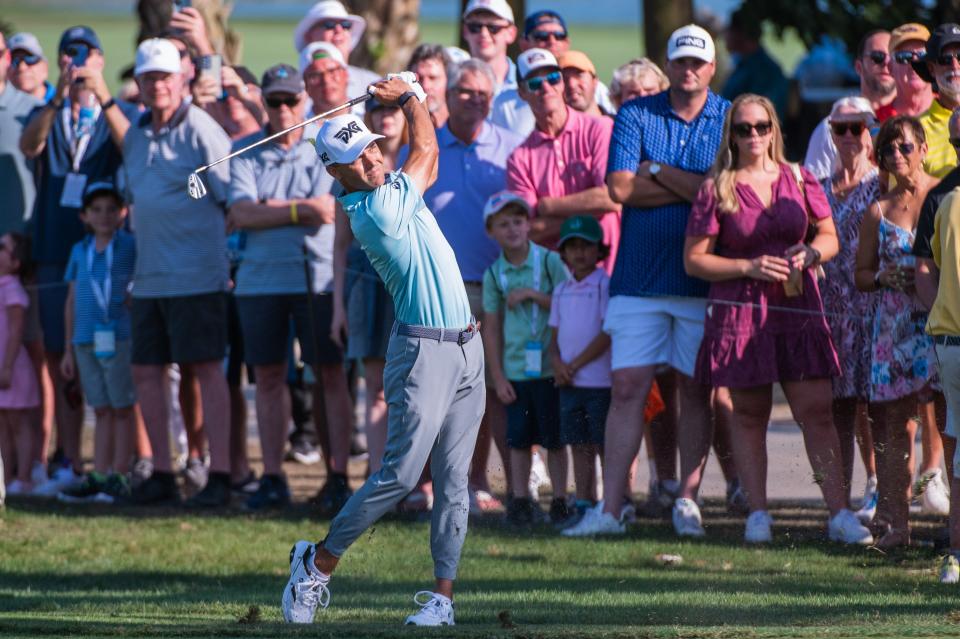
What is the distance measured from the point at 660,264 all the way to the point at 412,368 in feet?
8.93

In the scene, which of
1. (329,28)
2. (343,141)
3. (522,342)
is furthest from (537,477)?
(343,141)

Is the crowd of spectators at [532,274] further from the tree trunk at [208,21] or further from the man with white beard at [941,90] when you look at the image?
the tree trunk at [208,21]

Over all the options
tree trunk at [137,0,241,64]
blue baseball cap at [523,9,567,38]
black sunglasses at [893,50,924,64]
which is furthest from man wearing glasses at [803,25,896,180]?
tree trunk at [137,0,241,64]

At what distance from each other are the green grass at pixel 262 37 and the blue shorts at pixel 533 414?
42.6 metres

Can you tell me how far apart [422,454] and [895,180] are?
3386mm

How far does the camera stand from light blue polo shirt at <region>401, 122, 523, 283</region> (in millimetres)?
10055

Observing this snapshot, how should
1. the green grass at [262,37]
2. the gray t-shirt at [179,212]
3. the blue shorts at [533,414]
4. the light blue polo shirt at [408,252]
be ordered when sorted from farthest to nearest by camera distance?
the green grass at [262,37]
the gray t-shirt at [179,212]
the blue shorts at [533,414]
the light blue polo shirt at [408,252]

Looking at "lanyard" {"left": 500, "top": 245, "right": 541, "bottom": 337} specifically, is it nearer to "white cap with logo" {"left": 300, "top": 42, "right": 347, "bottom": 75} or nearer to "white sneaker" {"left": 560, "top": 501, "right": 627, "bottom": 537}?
"white sneaker" {"left": 560, "top": 501, "right": 627, "bottom": 537}

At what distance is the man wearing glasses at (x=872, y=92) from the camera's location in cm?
994

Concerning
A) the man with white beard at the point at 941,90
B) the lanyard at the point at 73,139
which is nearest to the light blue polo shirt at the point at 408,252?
the man with white beard at the point at 941,90

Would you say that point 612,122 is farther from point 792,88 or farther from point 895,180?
point 792,88

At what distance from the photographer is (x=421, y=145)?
720cm

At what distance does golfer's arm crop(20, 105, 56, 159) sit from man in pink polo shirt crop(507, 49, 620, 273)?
3.83m

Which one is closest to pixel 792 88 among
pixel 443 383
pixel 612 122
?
pixel 612 122
